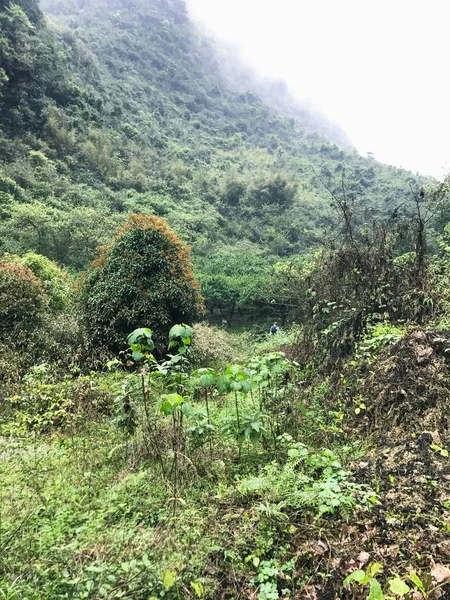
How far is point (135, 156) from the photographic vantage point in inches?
1393

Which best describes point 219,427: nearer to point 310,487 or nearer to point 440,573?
point 310,487

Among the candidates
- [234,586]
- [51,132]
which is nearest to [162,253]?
[234,586]

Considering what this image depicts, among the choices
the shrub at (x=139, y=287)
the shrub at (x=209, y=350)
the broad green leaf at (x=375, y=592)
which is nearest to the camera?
the broad green leaf at (x=375, y=592)

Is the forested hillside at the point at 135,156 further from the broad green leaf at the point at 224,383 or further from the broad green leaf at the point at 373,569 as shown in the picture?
the broad green leaf at the point at 373,569

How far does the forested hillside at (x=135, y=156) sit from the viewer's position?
836 inches

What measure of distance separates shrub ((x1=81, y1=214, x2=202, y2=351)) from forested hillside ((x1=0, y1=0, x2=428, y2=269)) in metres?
3.82

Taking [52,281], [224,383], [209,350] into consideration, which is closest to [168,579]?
[224,383]

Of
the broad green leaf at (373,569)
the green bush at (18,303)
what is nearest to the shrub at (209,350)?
the green bush at (18,303)

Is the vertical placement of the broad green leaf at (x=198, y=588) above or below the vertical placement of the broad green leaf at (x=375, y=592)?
below

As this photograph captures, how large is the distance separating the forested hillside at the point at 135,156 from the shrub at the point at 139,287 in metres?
3.82

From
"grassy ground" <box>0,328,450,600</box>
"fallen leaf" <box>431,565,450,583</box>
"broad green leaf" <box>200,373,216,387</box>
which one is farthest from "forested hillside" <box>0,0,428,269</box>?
"fallen leaf" <box>431,565,450,583</box>

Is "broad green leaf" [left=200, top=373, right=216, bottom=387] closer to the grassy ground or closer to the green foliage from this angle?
the grassy ground

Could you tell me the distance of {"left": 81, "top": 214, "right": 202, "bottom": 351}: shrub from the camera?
8422 millimetres

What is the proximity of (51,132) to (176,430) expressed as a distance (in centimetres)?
3072
